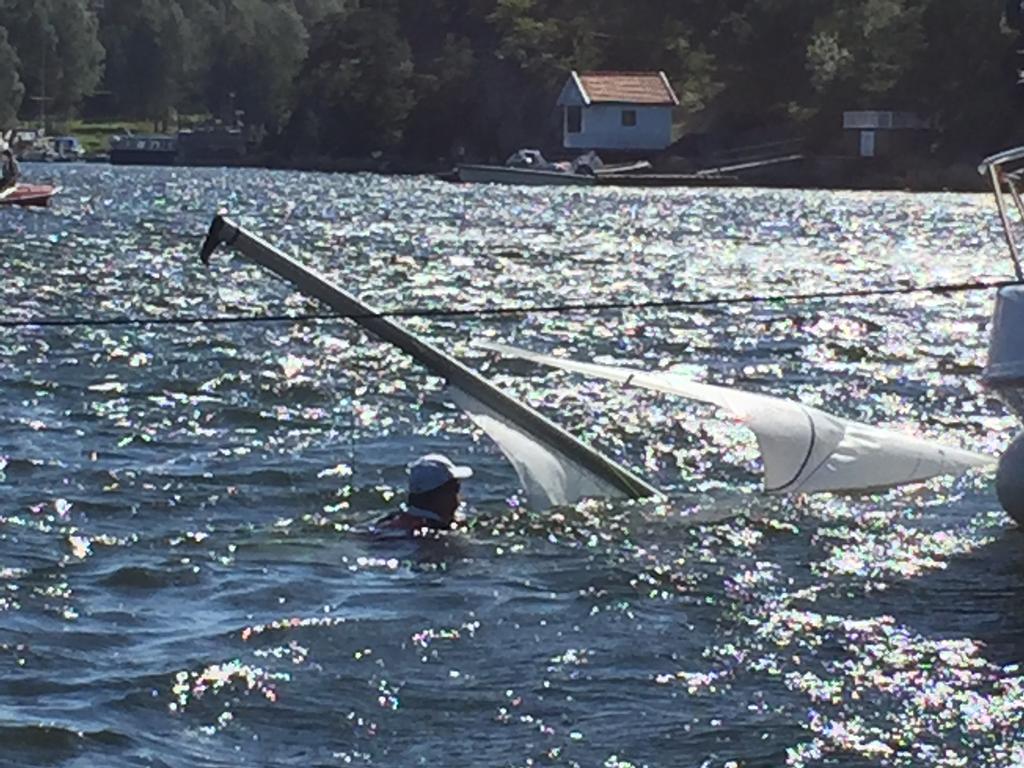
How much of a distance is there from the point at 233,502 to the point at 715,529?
15.0 feet

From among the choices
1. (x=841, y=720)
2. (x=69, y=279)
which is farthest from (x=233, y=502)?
(x=69, y=279)

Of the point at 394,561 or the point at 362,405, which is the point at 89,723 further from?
the point at 362,405

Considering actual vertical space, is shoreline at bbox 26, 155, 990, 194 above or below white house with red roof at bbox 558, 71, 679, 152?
below

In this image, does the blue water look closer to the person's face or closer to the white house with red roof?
the person's face

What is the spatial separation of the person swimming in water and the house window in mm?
123490

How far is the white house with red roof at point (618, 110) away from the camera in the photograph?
14000 centimetres

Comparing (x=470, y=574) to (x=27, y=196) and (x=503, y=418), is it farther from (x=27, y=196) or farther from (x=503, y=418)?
(x=27, y=196)

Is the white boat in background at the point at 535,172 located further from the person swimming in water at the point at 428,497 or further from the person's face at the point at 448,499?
the person swimming in water at the point at 428,497

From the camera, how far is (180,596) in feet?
56.7

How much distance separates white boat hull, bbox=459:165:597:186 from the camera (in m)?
127

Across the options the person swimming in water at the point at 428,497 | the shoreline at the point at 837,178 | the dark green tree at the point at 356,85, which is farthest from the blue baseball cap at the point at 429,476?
the dark green tree at the point at 356,85

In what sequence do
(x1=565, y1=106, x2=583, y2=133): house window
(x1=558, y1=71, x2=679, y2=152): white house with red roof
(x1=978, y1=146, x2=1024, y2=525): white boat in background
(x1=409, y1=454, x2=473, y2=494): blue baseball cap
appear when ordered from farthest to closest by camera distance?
(x1=565, y1=106, x2=583, y2=133): house window → (x1=558, y1=71, x2=679, y2=152): white house with red roof → (x1=978, y1=146, x2=1024, y2=525): white boat in background → (x1=409, y1=454, x2=473, y2=494): blue baseball cap

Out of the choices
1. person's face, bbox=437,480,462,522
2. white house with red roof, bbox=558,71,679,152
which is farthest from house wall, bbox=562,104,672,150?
person's face, bbox=437,480,462,522

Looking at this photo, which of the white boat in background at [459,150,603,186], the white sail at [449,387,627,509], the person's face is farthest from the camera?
the white boat in background at [459,150,603,186]
